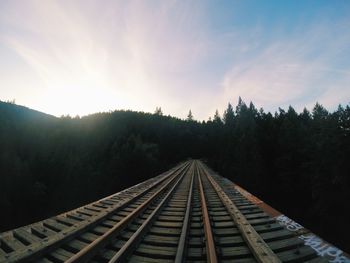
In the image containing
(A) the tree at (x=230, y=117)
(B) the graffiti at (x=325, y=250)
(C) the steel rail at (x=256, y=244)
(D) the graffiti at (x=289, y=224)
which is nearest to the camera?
(C) the steel rail at (x=256, y=244)

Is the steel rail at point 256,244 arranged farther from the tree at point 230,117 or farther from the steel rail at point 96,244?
the tree at point 230,117

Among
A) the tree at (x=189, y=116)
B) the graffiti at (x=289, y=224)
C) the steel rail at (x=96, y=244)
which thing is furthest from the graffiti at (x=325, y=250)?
the tree at (x=189, y=116)

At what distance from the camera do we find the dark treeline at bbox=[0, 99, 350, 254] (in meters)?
23.7

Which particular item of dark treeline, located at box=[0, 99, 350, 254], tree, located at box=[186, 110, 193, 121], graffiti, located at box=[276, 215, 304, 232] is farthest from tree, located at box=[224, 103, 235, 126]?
tree, located at box=[186, 110, 193, 121]

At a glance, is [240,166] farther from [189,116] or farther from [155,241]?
[189,116]

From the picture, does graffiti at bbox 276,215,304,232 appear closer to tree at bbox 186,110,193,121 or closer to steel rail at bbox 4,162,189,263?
steel rail at bbox 4,162,189,263

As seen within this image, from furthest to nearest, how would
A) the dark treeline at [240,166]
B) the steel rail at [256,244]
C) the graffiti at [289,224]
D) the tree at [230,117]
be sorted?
the tree at [230,117]
the dark treeline at [240,166]
the graffiti at [289,224]
the steel rail at [256,244]

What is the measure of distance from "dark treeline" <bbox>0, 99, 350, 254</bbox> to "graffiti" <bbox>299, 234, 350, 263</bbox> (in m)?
20.5

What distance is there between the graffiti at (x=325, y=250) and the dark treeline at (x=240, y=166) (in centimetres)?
2048

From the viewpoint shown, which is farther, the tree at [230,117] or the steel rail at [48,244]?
the tree at [230,117]

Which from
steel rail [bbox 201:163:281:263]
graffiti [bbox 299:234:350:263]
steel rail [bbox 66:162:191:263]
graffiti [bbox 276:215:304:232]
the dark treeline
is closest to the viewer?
steel rail [bbox 66:162:191:263]

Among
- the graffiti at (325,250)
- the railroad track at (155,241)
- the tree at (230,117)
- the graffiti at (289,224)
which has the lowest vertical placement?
the railroad track at (155,241)

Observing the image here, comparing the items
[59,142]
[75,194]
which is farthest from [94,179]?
[59,142]

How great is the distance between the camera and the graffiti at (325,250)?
13.1 feet
